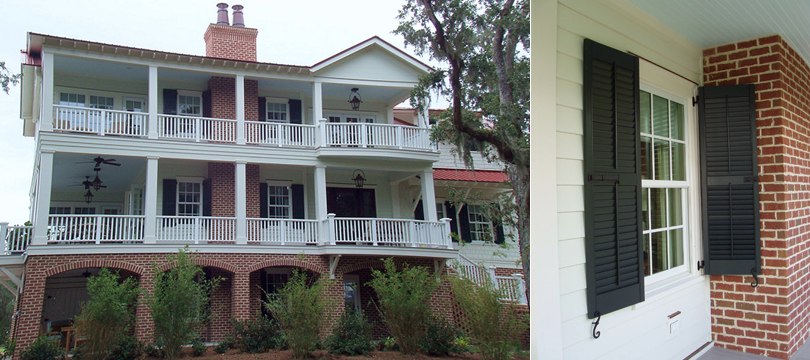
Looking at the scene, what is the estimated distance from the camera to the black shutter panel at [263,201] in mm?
14945

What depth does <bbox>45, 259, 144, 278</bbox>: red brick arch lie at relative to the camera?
12055 mm

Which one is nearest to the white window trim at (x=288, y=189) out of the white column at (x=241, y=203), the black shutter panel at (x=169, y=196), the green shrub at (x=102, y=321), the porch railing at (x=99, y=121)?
the white column at (x=241, y=203)

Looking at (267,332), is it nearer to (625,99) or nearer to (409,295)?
(409,295)

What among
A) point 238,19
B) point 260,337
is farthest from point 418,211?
point 238,19

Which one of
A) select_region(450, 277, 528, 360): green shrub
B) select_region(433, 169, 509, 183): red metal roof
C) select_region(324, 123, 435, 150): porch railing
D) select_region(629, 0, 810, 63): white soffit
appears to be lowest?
select_region(450, 277, 528, 360): green shrub

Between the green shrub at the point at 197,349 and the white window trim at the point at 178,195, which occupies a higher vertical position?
the white window trim at the point at 178,195

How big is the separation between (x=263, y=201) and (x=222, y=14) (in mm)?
5509

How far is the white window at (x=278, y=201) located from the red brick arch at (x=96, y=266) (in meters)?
3.56

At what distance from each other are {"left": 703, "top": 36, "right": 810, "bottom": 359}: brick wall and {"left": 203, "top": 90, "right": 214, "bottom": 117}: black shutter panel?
12418 mm

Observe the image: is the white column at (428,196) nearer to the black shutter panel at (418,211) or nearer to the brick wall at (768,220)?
the black shutter panel at (418,211)

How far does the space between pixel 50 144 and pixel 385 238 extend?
7457 millimetres

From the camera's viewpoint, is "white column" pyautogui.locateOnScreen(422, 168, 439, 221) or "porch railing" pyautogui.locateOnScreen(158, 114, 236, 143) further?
"white column" pyautogui.locateOnScreen(422, 168, 439, 221)

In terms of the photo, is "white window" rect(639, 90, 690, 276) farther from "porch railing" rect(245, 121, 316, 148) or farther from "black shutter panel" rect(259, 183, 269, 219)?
"black shutter panel" rect(259, 183, 269, 219)

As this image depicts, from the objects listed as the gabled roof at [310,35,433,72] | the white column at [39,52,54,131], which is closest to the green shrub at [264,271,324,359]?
the white column at [39,52,54,131]
